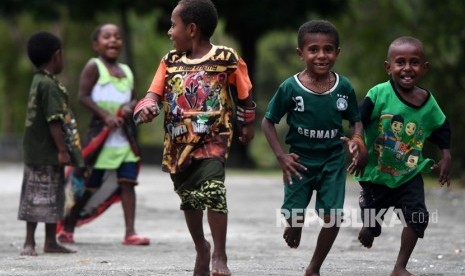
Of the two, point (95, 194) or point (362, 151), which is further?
point (95, 194)

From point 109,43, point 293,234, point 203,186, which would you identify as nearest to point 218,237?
point 203,186

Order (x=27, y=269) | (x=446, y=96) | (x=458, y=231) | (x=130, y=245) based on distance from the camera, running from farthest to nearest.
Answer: (x=446, y=96)
(x=458, y=231)
(x=130, y=245)
(x=27, y=269)

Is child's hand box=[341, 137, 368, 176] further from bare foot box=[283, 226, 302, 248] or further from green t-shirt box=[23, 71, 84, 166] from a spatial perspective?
green t-shirt box=[23, 71, 84, 166]

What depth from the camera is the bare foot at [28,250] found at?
9172mm

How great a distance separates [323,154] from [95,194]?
3851 millimetres

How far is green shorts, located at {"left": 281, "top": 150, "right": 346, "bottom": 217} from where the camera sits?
7281 mm

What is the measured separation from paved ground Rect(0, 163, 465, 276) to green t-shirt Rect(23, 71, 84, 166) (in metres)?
0.82

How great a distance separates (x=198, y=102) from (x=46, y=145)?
102 inches

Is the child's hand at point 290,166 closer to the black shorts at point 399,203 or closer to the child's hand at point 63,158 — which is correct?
the black shorts at point 399,203

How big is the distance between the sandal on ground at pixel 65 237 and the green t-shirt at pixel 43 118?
1152 mm

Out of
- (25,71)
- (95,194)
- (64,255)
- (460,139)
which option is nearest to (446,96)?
(460,139)

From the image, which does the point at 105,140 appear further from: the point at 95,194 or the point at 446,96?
the point at 446,96

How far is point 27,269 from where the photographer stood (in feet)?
26.5

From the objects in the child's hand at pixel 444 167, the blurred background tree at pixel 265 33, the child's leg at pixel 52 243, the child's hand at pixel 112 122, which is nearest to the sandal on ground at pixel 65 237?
the child's leg at pixel 52 243
